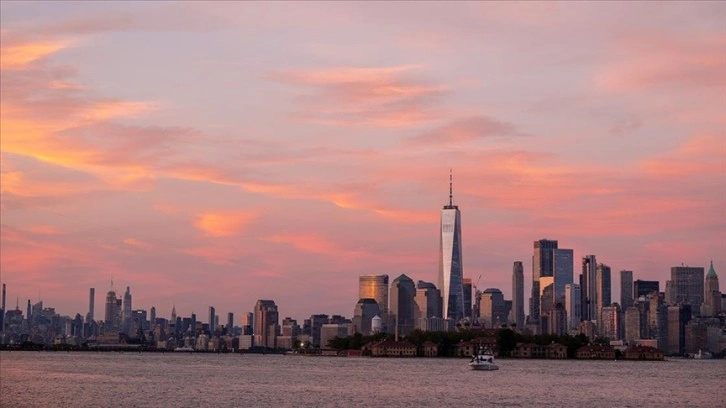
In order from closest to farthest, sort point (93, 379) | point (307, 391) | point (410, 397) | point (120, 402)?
point (120, 402) < point (410, 397) < point (307, 391) < point (93, 379)

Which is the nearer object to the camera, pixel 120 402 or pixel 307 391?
pixel 120 402

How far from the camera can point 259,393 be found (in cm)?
12619

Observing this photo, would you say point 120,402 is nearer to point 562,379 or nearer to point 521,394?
point 521,394

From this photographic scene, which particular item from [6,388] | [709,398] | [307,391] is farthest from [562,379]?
[6,388]

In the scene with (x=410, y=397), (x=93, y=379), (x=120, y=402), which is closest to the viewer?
(x=120, y=402)

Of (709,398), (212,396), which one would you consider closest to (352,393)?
(212,396)

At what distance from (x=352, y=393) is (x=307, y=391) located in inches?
264

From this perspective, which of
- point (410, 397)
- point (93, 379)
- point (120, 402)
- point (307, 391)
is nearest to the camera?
point (120, 402)

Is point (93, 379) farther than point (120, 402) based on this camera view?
Yes

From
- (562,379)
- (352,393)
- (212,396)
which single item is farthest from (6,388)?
(562,379)

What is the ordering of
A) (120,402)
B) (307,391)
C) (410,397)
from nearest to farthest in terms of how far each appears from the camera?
(120,402) < (410,397) < (307,391)

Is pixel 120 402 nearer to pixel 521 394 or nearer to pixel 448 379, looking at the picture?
pixel 521 394

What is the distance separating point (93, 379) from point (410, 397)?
58182mm

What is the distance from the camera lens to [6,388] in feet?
439
